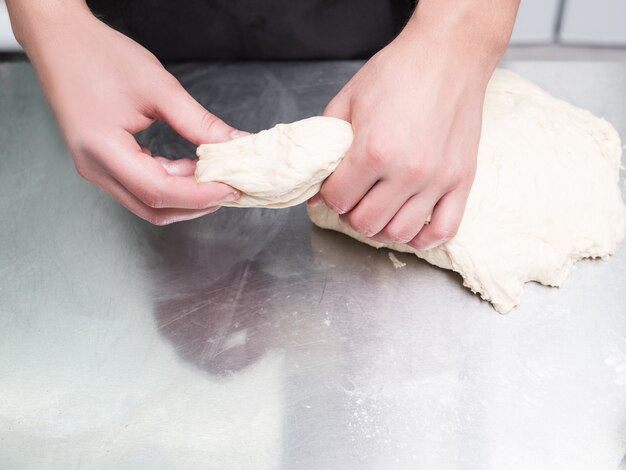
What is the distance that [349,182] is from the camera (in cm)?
99

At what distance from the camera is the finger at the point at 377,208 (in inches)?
39.0

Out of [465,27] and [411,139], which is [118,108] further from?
[465,27]

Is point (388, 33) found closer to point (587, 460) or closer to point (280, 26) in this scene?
point (280, 26)

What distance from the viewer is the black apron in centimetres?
146

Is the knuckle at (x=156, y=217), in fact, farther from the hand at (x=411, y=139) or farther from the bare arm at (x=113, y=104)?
the hand at (x=411, y=139)

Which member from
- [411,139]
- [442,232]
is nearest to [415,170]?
[411,139]

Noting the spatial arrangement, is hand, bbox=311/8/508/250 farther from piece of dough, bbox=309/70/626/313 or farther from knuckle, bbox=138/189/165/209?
knuckle, bbox=138/189/165/209

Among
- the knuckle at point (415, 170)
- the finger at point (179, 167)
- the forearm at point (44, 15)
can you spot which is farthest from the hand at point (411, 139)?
the forearm at point (44, 15)

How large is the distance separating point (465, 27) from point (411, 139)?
8.9 inches

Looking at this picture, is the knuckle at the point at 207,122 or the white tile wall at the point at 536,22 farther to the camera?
the white tile wall at the point at 536,22

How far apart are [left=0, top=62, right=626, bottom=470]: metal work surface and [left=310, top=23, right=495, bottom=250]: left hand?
0.20m

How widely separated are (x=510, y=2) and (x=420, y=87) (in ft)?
0.85

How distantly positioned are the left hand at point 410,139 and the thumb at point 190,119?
0.18 meters

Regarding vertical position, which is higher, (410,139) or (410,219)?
(410,139)
